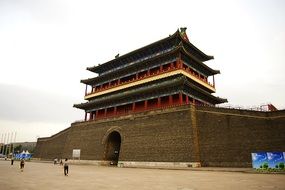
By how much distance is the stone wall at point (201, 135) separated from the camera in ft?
66.5

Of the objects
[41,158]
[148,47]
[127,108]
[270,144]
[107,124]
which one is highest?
[148,47]

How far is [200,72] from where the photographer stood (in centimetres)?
3216

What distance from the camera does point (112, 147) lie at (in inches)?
1217

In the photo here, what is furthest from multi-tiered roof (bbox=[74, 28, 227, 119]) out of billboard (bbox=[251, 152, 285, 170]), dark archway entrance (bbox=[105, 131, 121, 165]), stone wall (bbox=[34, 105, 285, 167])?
billboard (bbox=[251, 152, 285, 170])

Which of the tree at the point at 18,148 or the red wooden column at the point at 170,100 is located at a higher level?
the red wooden column at the point at 170,100

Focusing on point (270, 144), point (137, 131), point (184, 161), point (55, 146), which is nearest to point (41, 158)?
point (55, 146)

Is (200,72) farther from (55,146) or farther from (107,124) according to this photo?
(55,146)

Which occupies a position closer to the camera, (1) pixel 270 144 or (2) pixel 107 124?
(1) pixel 270 144

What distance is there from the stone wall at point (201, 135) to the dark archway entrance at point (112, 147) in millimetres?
2970

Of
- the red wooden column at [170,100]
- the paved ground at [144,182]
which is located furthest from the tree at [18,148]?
the paved ground at [144,182]

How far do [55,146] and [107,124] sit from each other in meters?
13.1

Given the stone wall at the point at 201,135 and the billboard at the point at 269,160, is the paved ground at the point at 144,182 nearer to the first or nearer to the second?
the billboard at the point at 269,160

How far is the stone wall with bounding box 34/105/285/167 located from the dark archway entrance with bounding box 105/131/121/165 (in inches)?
117

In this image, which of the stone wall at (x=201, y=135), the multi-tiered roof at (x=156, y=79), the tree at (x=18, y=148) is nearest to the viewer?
the stone wall at (x=201, y=135)
